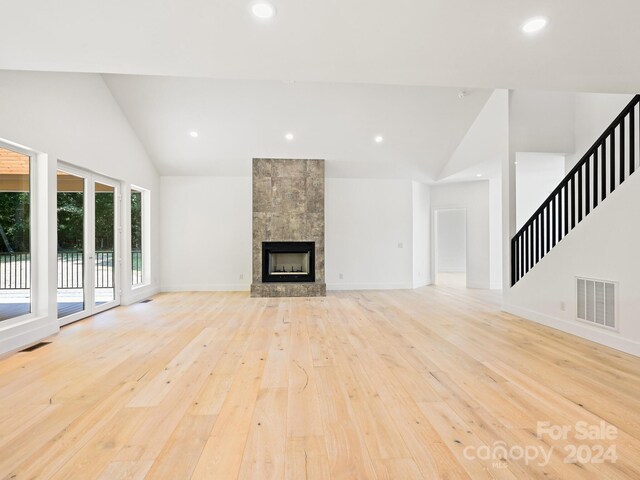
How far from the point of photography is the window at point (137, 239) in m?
6.08

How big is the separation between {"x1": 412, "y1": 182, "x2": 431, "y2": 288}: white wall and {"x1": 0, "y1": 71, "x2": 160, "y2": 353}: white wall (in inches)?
247

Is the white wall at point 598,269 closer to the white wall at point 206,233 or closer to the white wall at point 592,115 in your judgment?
the white wall at point 592,115

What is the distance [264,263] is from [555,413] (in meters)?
Result: 5.36

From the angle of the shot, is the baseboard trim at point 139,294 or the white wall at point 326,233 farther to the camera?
the white wall at point 326,233

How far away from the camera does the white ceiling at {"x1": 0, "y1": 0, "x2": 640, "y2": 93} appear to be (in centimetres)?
198

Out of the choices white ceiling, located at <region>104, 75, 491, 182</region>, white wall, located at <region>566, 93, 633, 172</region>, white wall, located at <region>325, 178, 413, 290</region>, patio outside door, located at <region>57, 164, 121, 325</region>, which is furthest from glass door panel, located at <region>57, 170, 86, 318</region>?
white wall, located at <region>566, 93, 633, 172</region>

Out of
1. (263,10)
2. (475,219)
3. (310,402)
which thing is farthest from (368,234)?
(263,10)

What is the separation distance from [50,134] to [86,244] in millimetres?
1582

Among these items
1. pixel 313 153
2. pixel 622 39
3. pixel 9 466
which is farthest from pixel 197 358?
pixel 313 153

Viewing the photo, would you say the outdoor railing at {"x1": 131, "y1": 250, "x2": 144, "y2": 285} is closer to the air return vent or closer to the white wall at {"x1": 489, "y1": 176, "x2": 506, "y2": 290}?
the air return vent

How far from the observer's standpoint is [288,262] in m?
6.85

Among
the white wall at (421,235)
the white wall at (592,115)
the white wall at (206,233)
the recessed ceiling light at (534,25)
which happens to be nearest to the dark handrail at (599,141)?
the white wall at (592,115)

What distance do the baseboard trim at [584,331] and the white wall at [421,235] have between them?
292 cm

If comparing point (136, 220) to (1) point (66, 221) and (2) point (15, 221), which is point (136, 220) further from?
(2) point (15, 221)
